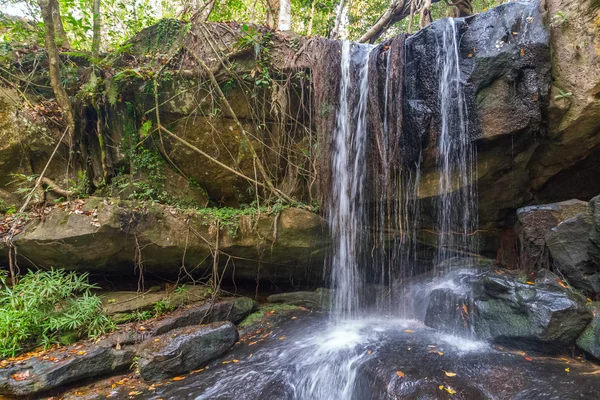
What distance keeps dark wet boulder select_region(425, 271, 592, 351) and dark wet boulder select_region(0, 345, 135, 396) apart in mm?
4499

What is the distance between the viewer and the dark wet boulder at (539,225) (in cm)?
457

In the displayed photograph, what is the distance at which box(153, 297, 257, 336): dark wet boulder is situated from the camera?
4602mm

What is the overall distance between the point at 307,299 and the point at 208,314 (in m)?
1.94

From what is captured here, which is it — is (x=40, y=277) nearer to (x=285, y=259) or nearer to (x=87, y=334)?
(x=87, y=334)

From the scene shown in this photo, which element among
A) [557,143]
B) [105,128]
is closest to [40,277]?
[105,128]

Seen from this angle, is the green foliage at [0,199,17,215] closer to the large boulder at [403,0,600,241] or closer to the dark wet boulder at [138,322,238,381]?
the dark wet boulder at [138,322,238,381]

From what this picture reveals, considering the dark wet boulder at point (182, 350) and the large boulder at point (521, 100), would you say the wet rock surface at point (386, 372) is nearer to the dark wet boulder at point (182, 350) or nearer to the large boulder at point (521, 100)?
the dark wet boulder at point (182, 350)

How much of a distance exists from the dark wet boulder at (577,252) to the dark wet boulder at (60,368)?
608cm

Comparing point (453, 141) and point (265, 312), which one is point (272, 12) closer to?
point (453, 141)

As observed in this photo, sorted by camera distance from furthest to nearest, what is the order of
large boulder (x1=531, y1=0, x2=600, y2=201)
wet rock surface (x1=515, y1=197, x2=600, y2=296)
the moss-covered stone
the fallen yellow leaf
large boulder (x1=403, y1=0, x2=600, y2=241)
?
the moss-covered stone < large boulder (x1=403, y1=0, x2=600, y2=241) < large boulder (x1=531, y1=0, x2=600, y2=201) < wet rock surface (x1=515, y1=197, x2=600, y2=296) < the fallen yellow leaf

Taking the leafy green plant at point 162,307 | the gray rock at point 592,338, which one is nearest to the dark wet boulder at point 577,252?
Result: the gray rock at point 592,338

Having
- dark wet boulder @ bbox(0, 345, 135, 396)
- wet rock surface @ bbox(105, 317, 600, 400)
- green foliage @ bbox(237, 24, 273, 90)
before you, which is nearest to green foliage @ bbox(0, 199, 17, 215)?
dark wet boulder @ bbox(0, 345, 135, 396)

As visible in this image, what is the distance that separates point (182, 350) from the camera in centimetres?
390

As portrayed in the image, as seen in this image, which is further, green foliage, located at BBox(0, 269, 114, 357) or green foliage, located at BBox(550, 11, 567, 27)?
green foliage, located at BBox(550, 11, 567, 27)
